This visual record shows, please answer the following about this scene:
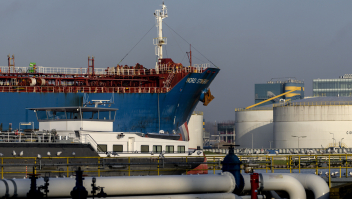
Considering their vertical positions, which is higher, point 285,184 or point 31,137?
→ point 31,137

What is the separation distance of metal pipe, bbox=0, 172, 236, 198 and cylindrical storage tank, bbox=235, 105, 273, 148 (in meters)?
97.5

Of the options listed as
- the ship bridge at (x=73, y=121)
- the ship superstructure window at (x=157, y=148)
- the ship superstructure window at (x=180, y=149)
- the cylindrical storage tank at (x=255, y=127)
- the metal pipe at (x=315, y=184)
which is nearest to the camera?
the metal pipe at (x=315, y=184)

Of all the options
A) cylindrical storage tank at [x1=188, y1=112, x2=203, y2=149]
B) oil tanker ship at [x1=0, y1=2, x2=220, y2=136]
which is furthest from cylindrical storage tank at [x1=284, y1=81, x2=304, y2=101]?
oil tanker ship at [x1=0, y1=2, x2=220, y2=136]

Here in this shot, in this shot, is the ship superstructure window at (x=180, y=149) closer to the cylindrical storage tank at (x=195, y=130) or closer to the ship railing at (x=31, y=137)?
the ship railing at (x=31, y=137)

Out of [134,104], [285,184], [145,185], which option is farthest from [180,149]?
[134,104]

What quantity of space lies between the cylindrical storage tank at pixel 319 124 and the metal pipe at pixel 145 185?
241 feet

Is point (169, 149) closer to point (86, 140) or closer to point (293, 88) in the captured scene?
point (86, 140)

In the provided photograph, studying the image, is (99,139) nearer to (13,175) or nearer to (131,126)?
(13,175)

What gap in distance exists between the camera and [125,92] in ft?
185

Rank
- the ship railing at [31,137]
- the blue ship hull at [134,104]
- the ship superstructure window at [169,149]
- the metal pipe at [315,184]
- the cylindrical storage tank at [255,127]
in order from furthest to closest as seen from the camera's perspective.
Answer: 1. the cylindrical storage tank at [255,127]
2. the blue ship hull at [134,104]
3. the ship superstructure window at [169,149]
4. the ship railing at [31,137]
5. the metal pipe at [315,184]

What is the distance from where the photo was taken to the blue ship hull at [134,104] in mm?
54500


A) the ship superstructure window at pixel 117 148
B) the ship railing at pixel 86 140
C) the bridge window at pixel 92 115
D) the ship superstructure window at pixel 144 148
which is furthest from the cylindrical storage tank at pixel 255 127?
the ship railing at pixel 86 140

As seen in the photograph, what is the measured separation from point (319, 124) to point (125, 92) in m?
44.8

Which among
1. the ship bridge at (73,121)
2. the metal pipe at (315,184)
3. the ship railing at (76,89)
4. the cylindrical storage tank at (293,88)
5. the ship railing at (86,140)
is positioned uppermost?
the cylindrical storage tank at (293,88)
